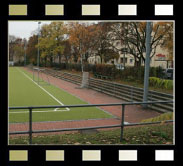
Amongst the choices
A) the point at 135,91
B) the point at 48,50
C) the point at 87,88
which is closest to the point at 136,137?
the point at 135,91

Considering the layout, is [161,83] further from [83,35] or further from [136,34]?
[83,35]

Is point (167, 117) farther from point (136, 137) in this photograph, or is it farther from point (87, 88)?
point (87, 88)

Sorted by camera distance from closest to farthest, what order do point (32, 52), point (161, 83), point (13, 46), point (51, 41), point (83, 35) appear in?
point (13, 46) < point (161, 83) < point (83, 35) < point (51, 41) < point (32, 52)

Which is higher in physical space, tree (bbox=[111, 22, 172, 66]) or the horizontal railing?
tree (bbox=[111, 22, 172, 66])

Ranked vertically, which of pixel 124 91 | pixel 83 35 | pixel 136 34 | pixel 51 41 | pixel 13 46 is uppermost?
pixel 51 41

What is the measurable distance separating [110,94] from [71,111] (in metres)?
6.22

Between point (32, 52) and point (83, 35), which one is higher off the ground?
point (83, 35)

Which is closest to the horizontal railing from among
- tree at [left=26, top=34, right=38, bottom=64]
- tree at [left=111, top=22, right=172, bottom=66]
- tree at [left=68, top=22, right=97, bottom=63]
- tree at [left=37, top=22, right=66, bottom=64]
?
tree at [left=111, top=22, right=172, bottom=66]

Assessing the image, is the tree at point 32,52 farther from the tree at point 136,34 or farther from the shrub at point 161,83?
the shrub at point 161,83

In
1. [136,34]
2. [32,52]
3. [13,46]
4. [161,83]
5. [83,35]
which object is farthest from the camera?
[32,52]

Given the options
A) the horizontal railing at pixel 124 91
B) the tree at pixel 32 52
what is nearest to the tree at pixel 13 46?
the horizontal railing at pixel 124 91

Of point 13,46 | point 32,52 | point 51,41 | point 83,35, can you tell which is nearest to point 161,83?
point 13,46

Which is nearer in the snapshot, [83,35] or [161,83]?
[161,83]

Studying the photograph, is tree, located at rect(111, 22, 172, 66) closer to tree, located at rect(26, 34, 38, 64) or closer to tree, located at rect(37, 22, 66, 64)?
tree, located at rect(37, 22, 66, 64)
